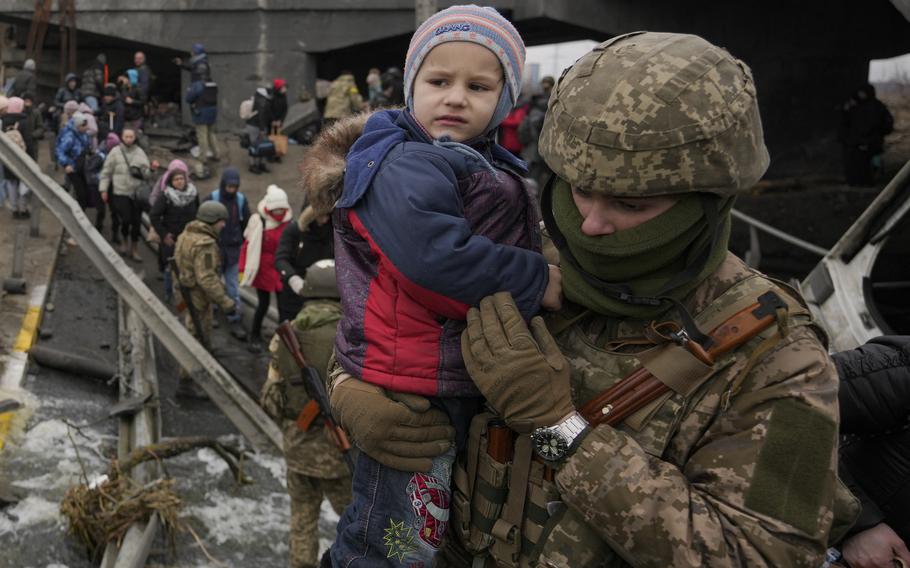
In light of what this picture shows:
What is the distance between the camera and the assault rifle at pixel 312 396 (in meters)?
4.43

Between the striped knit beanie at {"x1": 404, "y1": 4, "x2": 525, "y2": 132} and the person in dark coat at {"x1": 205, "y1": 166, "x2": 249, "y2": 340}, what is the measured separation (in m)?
7.87

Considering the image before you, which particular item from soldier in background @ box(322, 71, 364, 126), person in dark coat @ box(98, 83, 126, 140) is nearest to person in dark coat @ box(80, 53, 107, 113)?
person in dark coat @ box(98, 83, 126, 140)

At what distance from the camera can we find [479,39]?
2.03 metres

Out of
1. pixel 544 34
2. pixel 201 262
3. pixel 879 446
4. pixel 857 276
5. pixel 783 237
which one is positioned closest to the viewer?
pixel 879 446

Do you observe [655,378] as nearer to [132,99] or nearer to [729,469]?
[729,469]

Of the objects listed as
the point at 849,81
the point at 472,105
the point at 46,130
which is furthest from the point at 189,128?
the point at 472,105

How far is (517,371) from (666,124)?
1.81 ft

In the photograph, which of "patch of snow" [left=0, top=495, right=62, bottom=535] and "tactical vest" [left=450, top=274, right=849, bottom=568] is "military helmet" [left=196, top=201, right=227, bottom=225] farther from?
"tactical vest" [left=450, top=274, right=849, bottom=568]

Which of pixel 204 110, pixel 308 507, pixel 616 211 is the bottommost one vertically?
pixel 308 507

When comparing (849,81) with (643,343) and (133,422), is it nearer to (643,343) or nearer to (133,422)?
(133,422)

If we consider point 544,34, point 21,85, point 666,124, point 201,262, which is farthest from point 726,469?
point 544,34

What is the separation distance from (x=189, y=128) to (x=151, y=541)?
16.5 metres

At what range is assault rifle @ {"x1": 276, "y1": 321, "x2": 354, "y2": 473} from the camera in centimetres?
443

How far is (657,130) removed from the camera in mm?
1560
